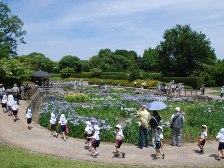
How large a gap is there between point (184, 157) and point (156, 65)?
5474cm

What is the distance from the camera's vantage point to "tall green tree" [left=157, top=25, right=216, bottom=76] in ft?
209

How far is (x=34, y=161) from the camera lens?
1238 centimetres

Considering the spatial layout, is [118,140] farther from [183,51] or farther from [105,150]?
[183,51]

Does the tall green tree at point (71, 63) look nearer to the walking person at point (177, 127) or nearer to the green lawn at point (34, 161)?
the walking person at point (177, 127)

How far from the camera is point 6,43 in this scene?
2398 inches

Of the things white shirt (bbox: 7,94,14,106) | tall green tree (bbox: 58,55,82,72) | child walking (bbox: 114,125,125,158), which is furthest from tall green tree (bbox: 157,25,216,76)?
child walking (bbox: 114,125,125,158)

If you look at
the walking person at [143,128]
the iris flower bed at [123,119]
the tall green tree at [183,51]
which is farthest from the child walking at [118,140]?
the tall green tree at [183,51]

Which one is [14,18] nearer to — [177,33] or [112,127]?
[177,33]

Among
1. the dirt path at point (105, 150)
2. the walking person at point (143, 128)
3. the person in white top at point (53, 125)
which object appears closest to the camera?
the dirt path at point (105, 150)

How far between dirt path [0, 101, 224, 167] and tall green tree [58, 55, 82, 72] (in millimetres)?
78642

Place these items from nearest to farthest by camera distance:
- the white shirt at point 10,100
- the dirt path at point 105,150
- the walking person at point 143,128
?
1. the dirt path at point 105,150
2. the walking person at point 143,128
3. the white shirt at point 10,100

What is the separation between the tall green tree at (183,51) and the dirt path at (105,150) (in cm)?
4844

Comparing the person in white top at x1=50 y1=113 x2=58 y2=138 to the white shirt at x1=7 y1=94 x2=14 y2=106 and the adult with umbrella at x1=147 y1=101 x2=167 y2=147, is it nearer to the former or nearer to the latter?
A: the adult with umbrella at x1=147 y1=101 x2=167 y2=147

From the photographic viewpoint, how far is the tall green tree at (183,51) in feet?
209
